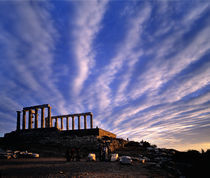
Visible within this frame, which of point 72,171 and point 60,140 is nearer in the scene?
point 72,171

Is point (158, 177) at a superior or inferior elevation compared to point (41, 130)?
inferior

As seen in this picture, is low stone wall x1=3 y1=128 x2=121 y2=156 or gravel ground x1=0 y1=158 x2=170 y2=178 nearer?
gravel ground x1=0 y1=158 x2=170 y2=178

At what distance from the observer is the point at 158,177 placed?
9047 mm

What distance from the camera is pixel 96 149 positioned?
973 inches

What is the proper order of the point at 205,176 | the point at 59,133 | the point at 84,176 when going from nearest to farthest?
the point at 84,176
the point at 205,176
the point at 59,133

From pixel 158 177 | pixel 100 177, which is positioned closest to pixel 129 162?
pixel 158 177

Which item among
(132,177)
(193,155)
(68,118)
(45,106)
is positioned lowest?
(193,155)

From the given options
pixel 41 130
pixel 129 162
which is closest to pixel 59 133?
pixel 41 130

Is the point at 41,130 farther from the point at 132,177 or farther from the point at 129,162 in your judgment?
the point at 132,177

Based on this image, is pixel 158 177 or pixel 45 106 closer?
pixel 158 177

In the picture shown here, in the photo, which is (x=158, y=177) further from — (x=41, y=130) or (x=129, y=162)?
(x=41, y=130)

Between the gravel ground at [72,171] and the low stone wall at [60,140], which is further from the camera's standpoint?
the low stone wall at [60,140]

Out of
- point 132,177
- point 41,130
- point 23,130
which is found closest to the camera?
point 132,177

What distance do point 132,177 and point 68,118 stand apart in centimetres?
3134
